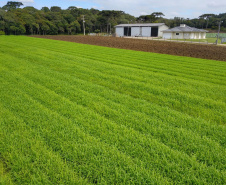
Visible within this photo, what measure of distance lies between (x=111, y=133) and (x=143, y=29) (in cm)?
5935

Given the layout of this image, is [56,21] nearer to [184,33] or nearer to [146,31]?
[146,31]

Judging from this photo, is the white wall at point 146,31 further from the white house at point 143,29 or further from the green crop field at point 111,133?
the green crop field at point 111,133

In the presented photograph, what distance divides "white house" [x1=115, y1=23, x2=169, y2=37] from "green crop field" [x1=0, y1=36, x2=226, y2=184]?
53096 millimetres

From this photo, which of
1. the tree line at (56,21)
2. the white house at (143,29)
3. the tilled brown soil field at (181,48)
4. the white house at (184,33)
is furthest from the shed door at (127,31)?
the tilled brown soil field at (181,48)

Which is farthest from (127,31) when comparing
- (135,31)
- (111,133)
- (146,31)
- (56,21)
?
(111,133)

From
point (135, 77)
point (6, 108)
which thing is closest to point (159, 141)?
point (6, 108)

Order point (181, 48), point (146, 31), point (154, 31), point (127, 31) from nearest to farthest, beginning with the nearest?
point (181, 48) < point (154, 31) < point (146, 31) < point (127, 31)

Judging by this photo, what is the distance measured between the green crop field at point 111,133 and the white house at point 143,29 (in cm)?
5310

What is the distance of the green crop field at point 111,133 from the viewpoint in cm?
264

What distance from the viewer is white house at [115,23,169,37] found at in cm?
5629

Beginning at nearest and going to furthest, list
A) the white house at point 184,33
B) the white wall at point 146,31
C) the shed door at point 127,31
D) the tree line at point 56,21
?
1. the tree line at point 56,21
2. the white house at point 184,33
3. the white wall at point 146,31
4. the shed door at point 127,31

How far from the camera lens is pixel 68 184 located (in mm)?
2488

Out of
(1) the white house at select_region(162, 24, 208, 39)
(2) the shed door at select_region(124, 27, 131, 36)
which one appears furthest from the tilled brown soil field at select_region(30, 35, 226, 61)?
(2) the shed door at select_region(124, 27, 131, 36)

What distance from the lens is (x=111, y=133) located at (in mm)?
3547
